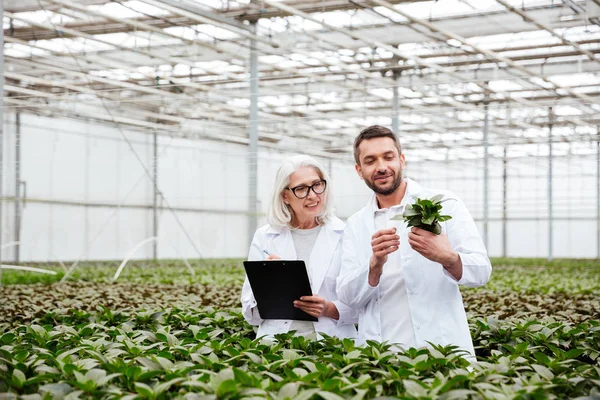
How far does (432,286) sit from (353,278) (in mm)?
336

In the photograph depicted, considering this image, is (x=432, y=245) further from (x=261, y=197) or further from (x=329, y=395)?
(x=261, y=197)

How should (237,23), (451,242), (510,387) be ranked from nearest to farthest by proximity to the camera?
(510,387), (451,242), (237,23)

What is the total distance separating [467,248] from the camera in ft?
10.4

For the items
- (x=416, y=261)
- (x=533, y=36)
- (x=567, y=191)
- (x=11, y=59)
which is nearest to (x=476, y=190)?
(x=567, y=191)

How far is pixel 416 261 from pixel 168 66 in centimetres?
1661

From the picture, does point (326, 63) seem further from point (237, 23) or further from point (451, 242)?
point (451, 242)

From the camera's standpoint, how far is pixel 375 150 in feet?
10.7

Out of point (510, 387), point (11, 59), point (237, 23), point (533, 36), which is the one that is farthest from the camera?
point (11, 59)

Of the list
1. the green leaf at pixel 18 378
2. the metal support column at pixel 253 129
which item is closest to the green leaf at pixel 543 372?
the green leaf at pixel 18 378

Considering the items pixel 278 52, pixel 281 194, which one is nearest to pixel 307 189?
pixel 281 194

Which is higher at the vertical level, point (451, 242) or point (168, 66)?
point (168, 66)

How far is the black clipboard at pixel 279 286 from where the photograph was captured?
3.42m

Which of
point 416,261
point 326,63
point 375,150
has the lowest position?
point 416,261

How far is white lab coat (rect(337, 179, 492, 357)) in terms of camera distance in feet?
10.4
